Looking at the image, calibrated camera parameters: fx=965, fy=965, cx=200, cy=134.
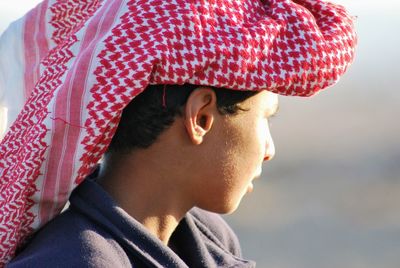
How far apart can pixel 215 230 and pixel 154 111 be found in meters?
0.52

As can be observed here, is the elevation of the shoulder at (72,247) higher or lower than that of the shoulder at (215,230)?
higher

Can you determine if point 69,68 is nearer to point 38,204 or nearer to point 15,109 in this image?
point 38,204

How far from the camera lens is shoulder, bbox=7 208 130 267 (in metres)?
1.91

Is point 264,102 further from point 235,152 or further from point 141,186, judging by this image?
point 141,186

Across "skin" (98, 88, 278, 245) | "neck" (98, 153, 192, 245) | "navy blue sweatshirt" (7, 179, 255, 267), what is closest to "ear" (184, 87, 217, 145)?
"skin" (98, 88, 278, 245)

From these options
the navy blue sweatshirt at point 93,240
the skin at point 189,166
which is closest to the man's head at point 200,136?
the skin at point 189,166

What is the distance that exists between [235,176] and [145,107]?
0.25 m

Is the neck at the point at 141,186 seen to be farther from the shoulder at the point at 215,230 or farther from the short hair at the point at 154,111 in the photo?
the shoulder at the point at 215,230

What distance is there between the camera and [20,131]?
2.09m

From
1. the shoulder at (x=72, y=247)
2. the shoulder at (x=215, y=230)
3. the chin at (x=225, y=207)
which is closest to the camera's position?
the shoulder at (x=72, y=247)

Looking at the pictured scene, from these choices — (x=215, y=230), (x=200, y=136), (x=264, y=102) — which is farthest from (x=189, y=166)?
(x=215, y=230)

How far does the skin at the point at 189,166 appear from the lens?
6.83 ft

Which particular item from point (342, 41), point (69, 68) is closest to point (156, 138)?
point (69, 68)

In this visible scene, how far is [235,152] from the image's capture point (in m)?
2.12
